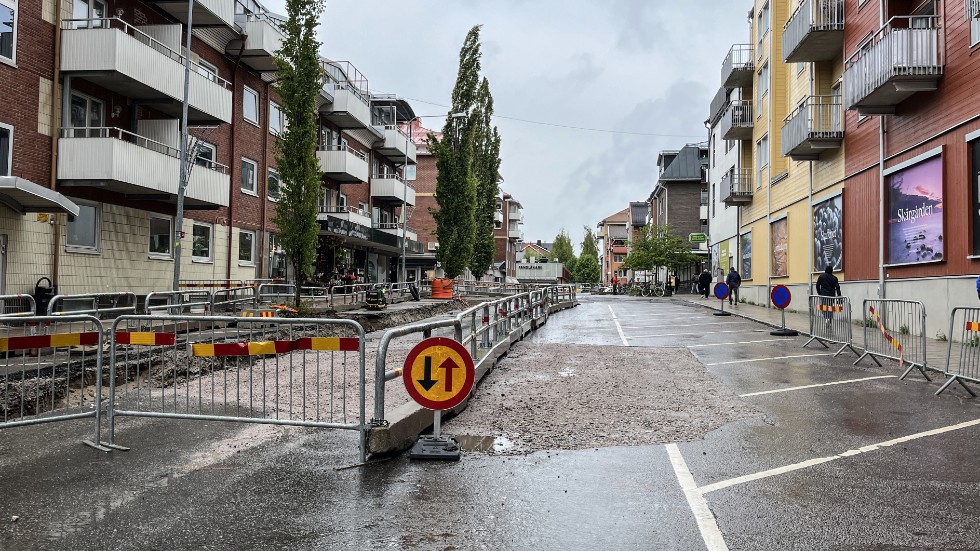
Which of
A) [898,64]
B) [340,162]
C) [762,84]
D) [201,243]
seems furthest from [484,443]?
[762,84]

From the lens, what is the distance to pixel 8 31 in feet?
55.3

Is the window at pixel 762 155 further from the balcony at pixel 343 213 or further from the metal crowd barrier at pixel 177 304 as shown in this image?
the metal crowd barrier at pixel 177 304

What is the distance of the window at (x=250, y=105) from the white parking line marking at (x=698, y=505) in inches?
1017

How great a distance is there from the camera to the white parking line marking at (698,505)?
A: 4.04 m

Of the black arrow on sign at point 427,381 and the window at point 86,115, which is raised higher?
the window at point 86,115

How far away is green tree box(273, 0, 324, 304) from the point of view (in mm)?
23109

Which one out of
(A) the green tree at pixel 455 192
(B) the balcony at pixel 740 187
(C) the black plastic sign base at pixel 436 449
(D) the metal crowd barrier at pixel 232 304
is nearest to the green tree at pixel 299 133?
(D) the metal crowd barrier at pixel 232 304

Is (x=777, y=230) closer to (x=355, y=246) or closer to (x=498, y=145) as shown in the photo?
(x=355, y=246)

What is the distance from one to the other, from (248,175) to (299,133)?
21.4 ft

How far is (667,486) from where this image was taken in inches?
203

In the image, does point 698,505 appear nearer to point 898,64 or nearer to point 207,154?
point 898,64

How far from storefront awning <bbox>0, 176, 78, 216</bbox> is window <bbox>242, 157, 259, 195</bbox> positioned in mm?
11815

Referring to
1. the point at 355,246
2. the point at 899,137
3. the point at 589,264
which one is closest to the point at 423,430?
the point at 899,137

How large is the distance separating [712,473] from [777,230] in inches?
1071
